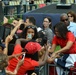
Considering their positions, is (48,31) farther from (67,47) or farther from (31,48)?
(31,48)

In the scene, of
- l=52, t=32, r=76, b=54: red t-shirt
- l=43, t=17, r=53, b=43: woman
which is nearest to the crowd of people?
l=52, t=32, r=76, b=54: red t-shirt

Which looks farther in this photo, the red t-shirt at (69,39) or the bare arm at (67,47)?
the red t-shirt at (69,39)

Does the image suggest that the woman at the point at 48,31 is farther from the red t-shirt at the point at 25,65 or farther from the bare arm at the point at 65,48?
the red t-shirt at the point at 25,65

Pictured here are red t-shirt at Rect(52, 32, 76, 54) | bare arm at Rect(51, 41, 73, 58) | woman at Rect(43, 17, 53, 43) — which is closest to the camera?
bare arm at Rect(51, 41, 73, 58)

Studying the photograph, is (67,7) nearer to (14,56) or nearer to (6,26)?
(6,26)

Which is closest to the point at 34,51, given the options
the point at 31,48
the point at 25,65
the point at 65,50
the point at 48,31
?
the point at 31,48

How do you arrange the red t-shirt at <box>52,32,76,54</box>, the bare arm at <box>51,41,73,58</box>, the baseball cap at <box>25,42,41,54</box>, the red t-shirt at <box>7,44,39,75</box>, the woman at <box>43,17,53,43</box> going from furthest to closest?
the woman at <box>43,17,53,43</box> < the red t-shirt at <box>52,32,76,54</box> < the bare arm at <box>51,41,73,58</box> < the baseball cap at <box>25,42,41,54</box> < the red t-shirt at <box>7,44,39,75</box>

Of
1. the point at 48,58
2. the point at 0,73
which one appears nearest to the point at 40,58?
the point at 48,58

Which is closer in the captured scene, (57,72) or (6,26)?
(57,72)

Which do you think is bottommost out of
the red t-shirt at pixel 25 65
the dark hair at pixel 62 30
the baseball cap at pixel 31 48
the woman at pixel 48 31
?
the woman at pixel 48 31

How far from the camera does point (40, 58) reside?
8.34m

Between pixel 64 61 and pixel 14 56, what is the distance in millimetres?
1201

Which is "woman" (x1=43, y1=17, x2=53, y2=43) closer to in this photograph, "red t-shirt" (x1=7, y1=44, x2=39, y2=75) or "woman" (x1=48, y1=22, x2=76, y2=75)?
"woman" (x1=48, y1=22, x2=76, y2=75)

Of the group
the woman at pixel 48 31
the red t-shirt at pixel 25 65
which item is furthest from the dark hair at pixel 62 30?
the woman at pixel 48 31
